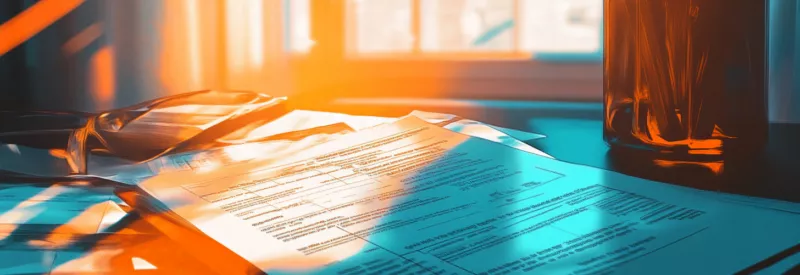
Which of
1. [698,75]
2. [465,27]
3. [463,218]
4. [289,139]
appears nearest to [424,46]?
[465,27]

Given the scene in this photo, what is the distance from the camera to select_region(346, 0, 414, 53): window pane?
1.23 metres

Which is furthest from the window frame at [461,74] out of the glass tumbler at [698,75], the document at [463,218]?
the document at [463,218]

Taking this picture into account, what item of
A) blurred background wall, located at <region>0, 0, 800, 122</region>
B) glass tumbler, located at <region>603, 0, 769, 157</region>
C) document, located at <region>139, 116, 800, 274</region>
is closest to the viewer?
document, located at <region>139, 116, 800, 274</region>

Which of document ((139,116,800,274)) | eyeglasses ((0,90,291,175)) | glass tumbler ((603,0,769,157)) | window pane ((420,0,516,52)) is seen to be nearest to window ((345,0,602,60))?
window pane ((420,0,516,52))

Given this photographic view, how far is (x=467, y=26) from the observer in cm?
119

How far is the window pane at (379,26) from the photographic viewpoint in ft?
4.02

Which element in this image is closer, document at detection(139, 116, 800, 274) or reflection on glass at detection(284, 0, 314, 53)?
document at detection(139, 116, 800, 274)

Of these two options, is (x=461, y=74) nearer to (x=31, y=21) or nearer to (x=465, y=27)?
(x=465, y=27)

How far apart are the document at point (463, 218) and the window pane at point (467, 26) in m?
0.68

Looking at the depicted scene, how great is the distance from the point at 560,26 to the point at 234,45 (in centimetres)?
51

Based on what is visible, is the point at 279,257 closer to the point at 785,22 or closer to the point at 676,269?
the point at 676,269

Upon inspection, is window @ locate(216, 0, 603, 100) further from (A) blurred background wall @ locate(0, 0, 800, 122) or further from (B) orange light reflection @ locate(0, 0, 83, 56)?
(B) orange light reflection @ locate(0, 0, 83, 56)

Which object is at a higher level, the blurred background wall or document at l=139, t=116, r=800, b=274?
the blurred background wall

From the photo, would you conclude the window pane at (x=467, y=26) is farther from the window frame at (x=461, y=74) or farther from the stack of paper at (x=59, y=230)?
the stack of paper at (x=59, y=230)
